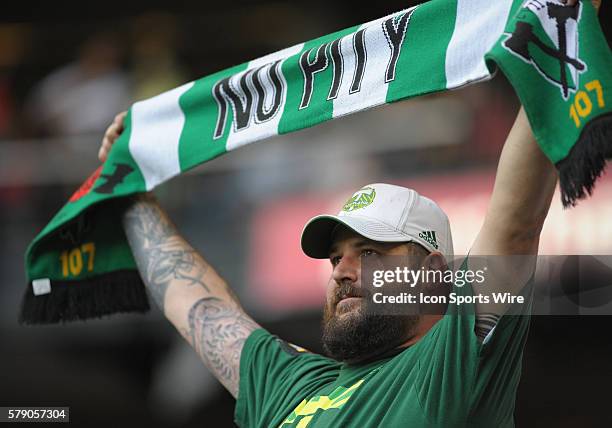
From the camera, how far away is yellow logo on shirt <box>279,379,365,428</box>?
204 cm

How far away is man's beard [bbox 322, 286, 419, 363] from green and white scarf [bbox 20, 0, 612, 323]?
17.0 inches

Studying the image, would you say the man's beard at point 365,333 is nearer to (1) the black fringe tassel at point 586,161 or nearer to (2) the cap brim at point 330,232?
(2) the cap brim at point 330,232

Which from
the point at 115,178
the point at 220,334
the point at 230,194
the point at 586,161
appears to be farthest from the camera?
the point at 230,194

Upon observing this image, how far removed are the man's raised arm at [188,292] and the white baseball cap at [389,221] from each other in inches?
12.6

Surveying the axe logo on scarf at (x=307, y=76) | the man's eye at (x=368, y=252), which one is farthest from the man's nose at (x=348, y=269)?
the axe logo on scarf at (x=307, y=76)

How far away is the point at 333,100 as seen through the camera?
86.7 inches

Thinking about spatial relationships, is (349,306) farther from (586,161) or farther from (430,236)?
(586,161)

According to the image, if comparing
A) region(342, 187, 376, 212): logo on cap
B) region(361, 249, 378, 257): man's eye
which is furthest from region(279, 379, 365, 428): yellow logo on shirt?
region(342, 187, 376, 212): logo on cap

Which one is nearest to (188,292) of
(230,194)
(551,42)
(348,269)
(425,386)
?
(348,269)

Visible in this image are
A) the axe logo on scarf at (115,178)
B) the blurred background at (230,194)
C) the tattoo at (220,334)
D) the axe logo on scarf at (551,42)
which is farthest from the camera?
the blurred background at (230,194)

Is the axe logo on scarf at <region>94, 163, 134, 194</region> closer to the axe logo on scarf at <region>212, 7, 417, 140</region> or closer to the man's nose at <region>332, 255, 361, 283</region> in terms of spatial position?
the axe logo on scarf at <region>212, 7, 417, 140</region>

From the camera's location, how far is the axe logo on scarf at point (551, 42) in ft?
5.49

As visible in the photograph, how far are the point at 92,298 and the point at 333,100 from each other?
99 centimetres

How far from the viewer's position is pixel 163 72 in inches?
211
